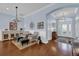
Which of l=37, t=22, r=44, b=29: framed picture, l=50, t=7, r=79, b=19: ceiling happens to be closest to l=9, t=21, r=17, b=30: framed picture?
l=37, t=22, r=44, b=29: framed picture

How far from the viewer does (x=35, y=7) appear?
2508mm

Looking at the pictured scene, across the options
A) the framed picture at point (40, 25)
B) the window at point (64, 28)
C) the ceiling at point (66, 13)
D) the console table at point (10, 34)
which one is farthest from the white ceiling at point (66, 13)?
the console table at point (10, 34)

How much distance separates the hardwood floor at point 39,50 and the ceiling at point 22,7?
756 millimetres

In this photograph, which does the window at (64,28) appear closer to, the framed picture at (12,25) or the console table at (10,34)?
the console table at (10,34)

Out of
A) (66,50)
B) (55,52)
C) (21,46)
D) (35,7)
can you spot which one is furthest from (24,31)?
(66,50)

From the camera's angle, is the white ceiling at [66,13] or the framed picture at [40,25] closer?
the white ceiling at [66,13]

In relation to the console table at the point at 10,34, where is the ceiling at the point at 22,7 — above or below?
above

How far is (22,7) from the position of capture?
251 centimetres

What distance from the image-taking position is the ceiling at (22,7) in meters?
2.46

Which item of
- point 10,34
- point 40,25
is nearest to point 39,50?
point 40,25

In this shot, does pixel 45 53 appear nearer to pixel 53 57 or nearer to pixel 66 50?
pixel 53 57

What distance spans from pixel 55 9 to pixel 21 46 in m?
1.20

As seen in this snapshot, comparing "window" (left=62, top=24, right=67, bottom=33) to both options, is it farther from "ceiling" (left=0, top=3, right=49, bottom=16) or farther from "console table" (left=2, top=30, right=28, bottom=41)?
"console table" (left=2, top=30, right=28, bottom=41)

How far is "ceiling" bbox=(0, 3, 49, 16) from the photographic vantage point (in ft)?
8.07
